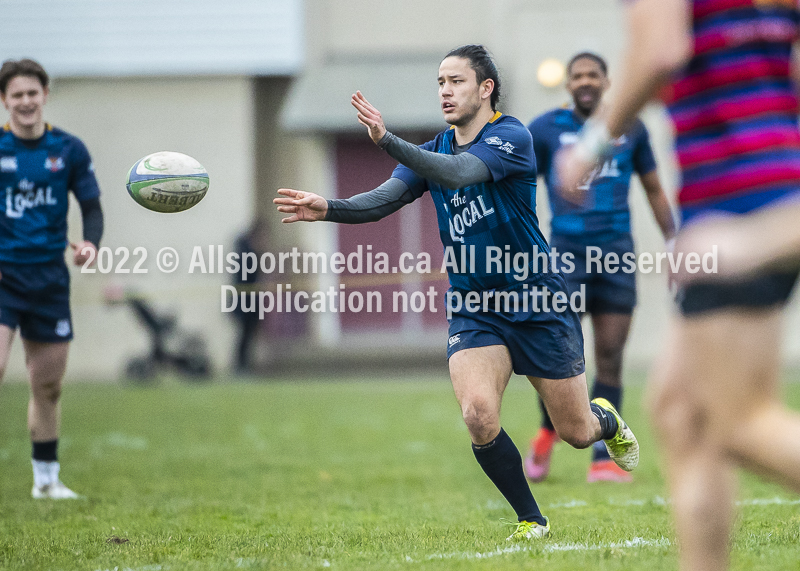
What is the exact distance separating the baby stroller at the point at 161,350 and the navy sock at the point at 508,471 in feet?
38.7

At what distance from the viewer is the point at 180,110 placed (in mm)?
18703

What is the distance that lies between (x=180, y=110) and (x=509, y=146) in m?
15.3

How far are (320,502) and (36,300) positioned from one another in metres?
2.20

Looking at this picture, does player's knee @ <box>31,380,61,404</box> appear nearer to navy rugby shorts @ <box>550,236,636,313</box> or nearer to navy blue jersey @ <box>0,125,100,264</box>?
navy blue jersey @ <box>0,125,100,264</box>

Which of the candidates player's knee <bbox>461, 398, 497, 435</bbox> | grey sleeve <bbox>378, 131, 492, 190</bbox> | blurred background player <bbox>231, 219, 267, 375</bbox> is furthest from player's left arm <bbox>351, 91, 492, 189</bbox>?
blurred background player <bbox>231, 219, 267, 375</bbox>

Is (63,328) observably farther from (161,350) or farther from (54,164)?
(161,350)

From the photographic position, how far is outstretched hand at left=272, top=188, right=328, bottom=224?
437 cm

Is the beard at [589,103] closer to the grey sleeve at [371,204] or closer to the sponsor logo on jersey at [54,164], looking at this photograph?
the grey sleeve at [371,204]

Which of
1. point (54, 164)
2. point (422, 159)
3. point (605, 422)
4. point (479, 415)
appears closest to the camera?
point (422, 159)

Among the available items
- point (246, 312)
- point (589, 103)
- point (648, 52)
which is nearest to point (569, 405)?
point (648, 52)

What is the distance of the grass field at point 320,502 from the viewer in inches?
164

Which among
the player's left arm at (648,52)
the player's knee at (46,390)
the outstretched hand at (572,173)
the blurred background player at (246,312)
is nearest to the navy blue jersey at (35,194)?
the player's knee at (46,390)

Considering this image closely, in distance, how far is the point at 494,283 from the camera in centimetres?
461

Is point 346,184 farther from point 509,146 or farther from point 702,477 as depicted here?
point 702,477
